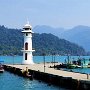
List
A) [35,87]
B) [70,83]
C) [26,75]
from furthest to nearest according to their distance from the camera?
1. [26,75]
2. [35,87]
3. [70,83]

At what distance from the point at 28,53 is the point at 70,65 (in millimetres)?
14018

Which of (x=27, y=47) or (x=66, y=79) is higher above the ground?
(x=27, y=47)

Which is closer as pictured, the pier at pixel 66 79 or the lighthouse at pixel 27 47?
the pier at pixel 66 79

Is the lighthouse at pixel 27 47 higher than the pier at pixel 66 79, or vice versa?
the lighthouse at pixel 27 47

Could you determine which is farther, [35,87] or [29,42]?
[29,42]

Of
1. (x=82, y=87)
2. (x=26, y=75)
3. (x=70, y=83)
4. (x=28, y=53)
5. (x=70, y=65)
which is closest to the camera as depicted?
(x=82, y=87)

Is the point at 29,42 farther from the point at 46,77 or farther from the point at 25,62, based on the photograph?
the point at 46,77

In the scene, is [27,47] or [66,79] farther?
[27,47]

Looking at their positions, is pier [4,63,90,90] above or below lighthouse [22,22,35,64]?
below

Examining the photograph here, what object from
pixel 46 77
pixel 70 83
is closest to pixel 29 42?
pixel 46 77

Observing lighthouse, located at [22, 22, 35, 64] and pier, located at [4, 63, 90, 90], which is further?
lighthouse, located at [22, 22, 35, 64]

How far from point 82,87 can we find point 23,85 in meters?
13.2

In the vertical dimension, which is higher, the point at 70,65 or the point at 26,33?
the point at 26,33

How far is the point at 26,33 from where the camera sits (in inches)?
3253
